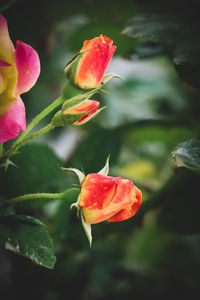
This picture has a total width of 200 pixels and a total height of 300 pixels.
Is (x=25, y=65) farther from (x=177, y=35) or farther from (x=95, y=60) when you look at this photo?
(x=177, y=35)

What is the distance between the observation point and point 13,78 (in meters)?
0.37

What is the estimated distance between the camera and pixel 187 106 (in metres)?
1.34

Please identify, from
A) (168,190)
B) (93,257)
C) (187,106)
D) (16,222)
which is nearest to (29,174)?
(16,222)

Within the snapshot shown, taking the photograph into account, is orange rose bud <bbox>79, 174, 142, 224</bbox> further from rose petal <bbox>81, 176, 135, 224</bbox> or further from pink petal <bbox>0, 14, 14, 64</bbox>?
pink petal <bbox>0, 14, 14, 64</bbox>

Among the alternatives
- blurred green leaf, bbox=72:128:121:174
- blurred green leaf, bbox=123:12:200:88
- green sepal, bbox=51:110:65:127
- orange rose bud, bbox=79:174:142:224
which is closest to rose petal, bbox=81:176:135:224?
orange rose bud, bbox=79:174:142:224

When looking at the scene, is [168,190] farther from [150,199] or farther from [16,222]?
[16,222]

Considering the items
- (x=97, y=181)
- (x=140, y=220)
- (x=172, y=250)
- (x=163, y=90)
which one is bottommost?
(x=172, y=250)

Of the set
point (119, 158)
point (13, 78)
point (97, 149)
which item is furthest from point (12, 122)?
point (119, 158)

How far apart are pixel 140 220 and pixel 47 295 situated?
0.33 metres

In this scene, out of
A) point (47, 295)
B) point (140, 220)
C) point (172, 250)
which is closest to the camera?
point (140, 220)

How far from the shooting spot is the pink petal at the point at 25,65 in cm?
35

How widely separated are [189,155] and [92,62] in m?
0.16

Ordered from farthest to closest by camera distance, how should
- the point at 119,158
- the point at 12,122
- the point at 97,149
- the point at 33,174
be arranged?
the point at 119,158 < the point at 97,149 < the point at 33,174 < the point at 12,122

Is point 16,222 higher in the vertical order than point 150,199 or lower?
higher
